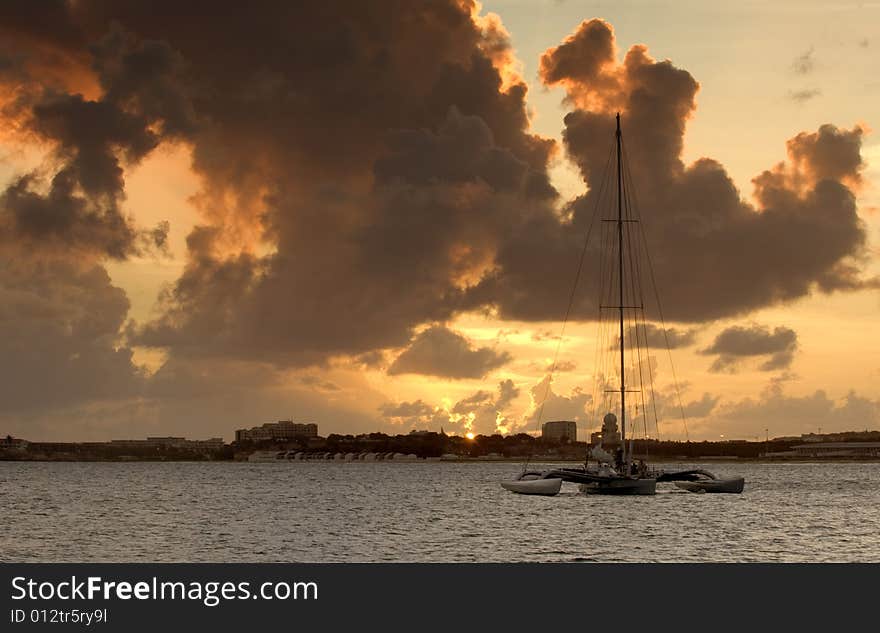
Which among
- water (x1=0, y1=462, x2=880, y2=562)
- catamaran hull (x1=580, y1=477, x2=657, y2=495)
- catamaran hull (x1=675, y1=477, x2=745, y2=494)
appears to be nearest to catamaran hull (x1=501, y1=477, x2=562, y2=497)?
water (x1=0, y1=462, x2=880, y2=562)

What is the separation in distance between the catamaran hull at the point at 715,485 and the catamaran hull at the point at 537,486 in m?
20.7

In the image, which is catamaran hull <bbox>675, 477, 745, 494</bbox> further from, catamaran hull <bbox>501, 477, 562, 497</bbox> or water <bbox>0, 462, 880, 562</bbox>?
catamaran hull <bbox>501, 477, 562, 497</bbox>

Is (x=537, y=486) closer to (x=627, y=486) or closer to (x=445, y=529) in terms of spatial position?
(x=627, y=486)

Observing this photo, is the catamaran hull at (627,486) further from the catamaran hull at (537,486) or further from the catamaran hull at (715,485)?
the catamaran hull at (715,485)

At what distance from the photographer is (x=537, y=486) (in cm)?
13475

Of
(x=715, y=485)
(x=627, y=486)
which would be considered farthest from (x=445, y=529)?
(x=715, y=485)

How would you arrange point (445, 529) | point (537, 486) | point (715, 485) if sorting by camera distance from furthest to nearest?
point (715, 485), point (537, 486), point (445, 529)

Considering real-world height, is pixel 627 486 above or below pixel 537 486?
above

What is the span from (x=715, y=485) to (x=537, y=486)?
85.9 feet

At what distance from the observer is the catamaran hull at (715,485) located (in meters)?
146

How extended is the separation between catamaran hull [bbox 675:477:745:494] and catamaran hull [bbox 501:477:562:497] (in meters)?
20.7

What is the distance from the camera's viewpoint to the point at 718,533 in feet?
292

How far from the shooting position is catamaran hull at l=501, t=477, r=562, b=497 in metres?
132
